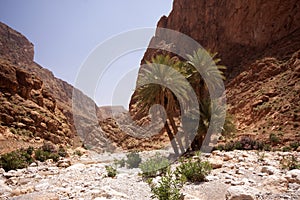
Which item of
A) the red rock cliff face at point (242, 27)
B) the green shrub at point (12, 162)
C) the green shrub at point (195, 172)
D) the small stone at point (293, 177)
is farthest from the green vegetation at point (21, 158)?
the red rock cliff face at point (242, 27)

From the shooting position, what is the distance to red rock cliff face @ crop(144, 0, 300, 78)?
39.0 meters

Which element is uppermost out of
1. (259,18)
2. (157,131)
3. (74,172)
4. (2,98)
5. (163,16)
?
(163,16)

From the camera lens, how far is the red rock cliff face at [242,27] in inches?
1535

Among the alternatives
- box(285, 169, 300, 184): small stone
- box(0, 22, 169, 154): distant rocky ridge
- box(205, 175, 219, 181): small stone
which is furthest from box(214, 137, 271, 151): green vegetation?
box(0, 22, 169, 154): distant rocky ridge

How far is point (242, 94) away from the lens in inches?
1382

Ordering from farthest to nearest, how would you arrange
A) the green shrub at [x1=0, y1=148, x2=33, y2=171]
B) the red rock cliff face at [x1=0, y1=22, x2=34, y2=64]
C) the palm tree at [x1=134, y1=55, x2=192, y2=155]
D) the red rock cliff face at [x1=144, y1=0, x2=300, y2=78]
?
1. the red rock cliff face at [x1=0, y1=22, x2=34, y2=64]
2. the red rock cliff face at [x1=144, y1=0, x2=300, y2=78]
3. the palm tree at [x1=134, y1=55, x2=192, y2=155]
4. the green shrub at [x1=0, y1=148, x2=33, y2=171]

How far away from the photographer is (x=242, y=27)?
45875mm

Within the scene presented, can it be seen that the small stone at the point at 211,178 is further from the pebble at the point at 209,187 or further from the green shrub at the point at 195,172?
the green shrub at the point at 195,172

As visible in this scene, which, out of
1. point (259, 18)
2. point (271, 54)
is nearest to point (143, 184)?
point (271, 54)

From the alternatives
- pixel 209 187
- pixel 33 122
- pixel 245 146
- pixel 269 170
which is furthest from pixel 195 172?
pixel 33 122

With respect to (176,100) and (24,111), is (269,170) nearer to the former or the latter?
(176,100)

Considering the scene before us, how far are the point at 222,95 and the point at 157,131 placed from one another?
13.0 m

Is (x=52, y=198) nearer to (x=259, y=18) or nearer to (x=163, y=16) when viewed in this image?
(x=259, y=18)

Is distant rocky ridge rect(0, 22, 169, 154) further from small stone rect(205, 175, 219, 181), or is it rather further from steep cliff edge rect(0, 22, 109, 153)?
small stone rect(205, 175, 219, 181)
